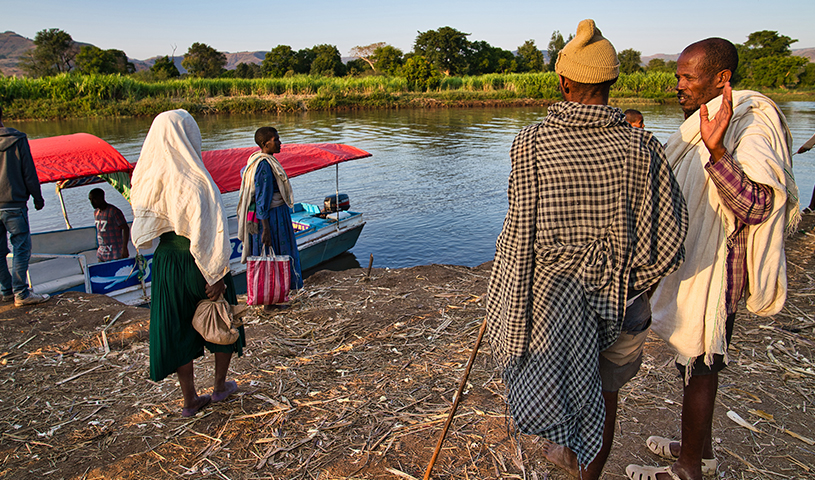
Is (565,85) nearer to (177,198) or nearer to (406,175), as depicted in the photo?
(177,198)

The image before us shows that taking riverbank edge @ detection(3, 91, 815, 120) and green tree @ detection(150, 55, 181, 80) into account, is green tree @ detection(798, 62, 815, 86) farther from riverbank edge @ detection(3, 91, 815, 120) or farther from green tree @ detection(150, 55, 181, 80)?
green tree @ detection(150, 55, 181, 80)

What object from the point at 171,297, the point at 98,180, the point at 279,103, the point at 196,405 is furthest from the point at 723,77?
the point at 279,103

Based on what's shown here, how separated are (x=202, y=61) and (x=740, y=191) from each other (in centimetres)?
7066

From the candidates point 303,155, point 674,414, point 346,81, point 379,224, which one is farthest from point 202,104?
point 674,414

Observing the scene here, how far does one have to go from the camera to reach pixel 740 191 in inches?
69.4

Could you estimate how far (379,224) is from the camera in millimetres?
12273

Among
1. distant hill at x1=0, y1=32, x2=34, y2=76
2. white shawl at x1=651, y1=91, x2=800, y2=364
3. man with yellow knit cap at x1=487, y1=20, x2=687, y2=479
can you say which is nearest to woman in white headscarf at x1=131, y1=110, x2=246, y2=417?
man with yellow knit cap at x1=487, y1=20, x2=687, y2=479

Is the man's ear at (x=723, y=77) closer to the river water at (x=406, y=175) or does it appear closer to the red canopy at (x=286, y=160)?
the red canopy at (x=286, y=160)

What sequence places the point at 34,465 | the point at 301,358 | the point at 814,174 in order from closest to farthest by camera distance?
1. the point at 34,465
2. the point at 301,358
3. the point at 814,174

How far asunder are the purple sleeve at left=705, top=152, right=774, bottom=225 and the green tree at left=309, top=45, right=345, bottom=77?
58.0 metres

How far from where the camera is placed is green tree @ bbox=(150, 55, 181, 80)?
50159 mm

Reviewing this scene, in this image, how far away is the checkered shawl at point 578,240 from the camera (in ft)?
5.45

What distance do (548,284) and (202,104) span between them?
39671 millimetres

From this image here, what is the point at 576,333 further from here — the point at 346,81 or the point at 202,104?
the point at 346,81
